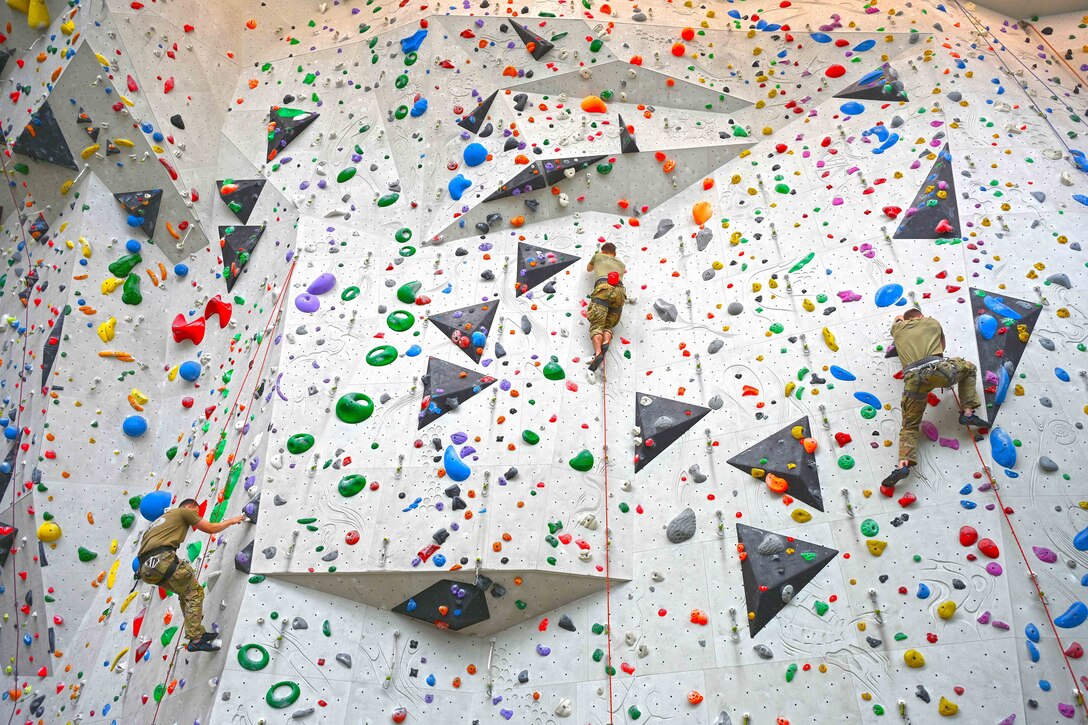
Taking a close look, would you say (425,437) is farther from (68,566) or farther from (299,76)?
(299,76)

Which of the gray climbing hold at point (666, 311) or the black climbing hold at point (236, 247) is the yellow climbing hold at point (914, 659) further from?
the black climbing hold at point (236, 247)

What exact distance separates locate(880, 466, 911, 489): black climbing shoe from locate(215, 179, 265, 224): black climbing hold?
20.5 feet

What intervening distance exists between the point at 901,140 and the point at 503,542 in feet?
16.5

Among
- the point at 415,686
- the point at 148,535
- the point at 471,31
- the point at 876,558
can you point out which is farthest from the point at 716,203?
the point at 148,535

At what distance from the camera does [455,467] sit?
21.4ft

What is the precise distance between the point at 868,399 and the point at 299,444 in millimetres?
4335

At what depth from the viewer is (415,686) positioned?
616 cm

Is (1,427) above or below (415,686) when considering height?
above

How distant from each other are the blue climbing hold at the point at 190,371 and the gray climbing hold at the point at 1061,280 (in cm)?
709

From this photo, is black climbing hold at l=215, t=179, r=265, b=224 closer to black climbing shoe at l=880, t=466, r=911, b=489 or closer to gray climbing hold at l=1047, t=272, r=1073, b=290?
black climbing shoe at l=880, t=466, r=911, b=489

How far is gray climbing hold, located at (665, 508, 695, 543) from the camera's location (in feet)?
20.7

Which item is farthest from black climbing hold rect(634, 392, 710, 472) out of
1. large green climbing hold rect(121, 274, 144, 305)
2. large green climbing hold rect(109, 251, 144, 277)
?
large green climbing hold rect(109, 251, 144, 277)

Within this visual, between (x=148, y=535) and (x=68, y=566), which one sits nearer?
(x=148, y=535)

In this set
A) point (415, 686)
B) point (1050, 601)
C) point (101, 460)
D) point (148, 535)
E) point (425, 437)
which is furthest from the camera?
point (101, 460)
